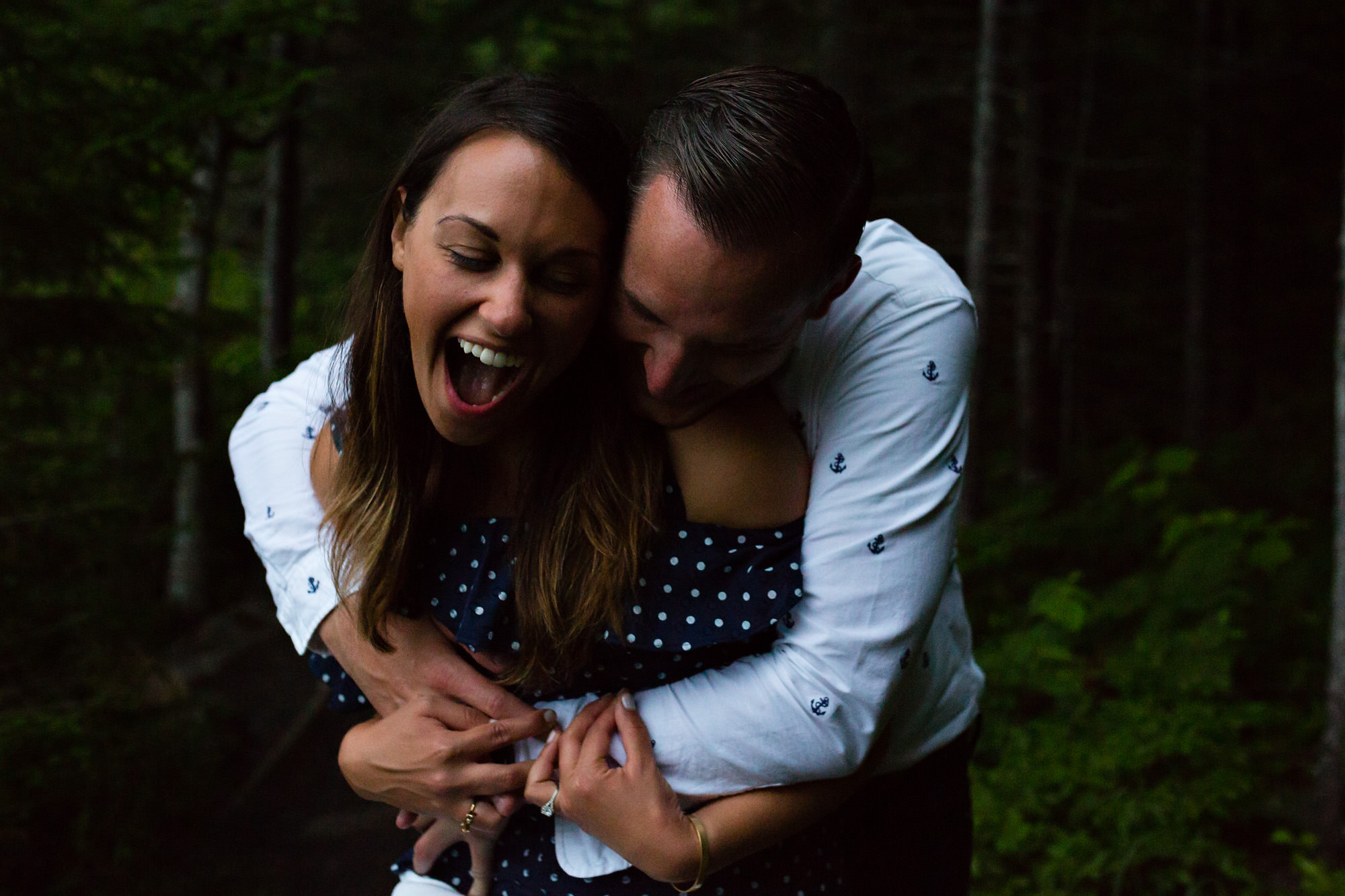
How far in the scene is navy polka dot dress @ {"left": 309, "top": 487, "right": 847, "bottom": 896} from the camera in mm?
1740

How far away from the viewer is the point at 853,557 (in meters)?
1.68

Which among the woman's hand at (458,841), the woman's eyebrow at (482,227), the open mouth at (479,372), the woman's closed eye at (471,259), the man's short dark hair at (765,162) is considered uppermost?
the man's short dark hair at (765,162)

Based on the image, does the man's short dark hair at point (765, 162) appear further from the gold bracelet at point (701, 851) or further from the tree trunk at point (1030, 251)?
the tree trunk at point (1030, 251)

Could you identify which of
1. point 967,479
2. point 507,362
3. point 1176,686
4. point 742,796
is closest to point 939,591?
point 742,796

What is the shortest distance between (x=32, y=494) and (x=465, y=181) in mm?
2871

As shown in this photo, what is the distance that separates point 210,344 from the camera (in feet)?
16.9

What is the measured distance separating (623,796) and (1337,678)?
8.91ft

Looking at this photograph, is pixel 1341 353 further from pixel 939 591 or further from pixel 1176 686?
pixel 939 591

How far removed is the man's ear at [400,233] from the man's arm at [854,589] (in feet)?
2.50

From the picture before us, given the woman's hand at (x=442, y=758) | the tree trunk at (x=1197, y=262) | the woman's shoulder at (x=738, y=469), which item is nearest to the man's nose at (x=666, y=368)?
the woman's shoulder at (x=738, y=469)

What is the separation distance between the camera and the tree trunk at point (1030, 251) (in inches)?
298

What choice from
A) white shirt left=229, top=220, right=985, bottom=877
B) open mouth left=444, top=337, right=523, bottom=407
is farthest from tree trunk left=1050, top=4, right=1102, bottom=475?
open mouth left=444, top=337, right=523, bottom=407

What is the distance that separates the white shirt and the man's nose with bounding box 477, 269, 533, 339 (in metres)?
0.50

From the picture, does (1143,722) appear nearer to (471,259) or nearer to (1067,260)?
(471,259)
